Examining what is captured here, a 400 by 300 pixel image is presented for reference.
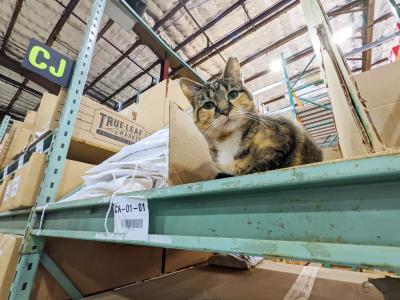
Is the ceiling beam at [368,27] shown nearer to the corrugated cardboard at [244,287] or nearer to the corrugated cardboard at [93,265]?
the corrugated cardboard at [244,287]

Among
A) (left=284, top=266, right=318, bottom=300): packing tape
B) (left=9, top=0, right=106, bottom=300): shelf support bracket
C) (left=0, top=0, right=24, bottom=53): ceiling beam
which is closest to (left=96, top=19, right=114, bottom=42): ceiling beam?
(left=0, top=0, right=24, bottom=53): ceiling beam

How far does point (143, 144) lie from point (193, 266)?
788 millimetres

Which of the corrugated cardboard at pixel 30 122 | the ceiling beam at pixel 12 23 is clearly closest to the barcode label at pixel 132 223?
the corrugated cardboard at pixel 30 122

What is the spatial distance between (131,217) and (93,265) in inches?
21.0

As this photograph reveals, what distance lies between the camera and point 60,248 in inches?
26.2

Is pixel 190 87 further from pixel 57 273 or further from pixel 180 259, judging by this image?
pixel 180 259

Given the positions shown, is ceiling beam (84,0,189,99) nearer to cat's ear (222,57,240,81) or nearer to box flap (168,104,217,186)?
cat's ear (222,57,240,81)

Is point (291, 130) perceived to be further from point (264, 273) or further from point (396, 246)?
point (264, 273)

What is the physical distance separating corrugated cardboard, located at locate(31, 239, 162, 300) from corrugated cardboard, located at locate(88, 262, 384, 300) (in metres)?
0.05

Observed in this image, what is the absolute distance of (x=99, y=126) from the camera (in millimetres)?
946

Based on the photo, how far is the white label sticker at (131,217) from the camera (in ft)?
1.12

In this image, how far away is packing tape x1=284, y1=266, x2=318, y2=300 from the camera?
644 mm

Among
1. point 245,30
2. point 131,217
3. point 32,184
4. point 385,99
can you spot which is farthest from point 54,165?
point 245,30

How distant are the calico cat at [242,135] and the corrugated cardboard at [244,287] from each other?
0.46 m
